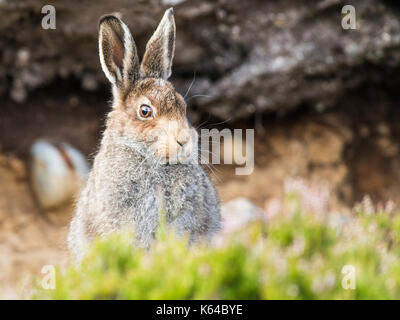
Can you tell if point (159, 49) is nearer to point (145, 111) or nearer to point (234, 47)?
point (145, 111)

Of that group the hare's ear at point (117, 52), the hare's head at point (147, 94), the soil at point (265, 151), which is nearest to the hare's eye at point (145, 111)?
the hare's head at point (147, 94)

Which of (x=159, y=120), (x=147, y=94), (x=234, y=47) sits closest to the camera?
(x=159, y=120)

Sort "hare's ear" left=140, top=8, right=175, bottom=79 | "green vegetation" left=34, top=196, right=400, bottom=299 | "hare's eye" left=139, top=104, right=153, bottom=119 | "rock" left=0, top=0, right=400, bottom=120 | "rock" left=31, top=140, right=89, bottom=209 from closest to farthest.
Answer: "green vegetation" left=34, top=196, right=400, bottom=299 → "hare's eye" left=139, top=104, right=153, bottom=119 → "hare's ear" left=140, top=8, right=175, bottom=79 → "rock" left=0, top=0, right=400, bottom=120 → "rock" left=31, top=140, right=89, bottom=209

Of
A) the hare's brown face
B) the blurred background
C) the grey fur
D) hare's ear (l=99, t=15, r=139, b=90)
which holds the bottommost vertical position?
the grey fur

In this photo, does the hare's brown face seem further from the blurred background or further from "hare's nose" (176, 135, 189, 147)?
the blurred background

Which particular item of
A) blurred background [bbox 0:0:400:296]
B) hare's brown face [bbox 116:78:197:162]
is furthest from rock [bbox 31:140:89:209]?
hare's brown face [bbox 116:78:197:162]

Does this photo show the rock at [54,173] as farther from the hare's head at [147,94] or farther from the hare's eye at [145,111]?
the hare's eye at [145,111]

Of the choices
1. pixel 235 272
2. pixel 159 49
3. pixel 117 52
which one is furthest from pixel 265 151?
pixel 235 272
